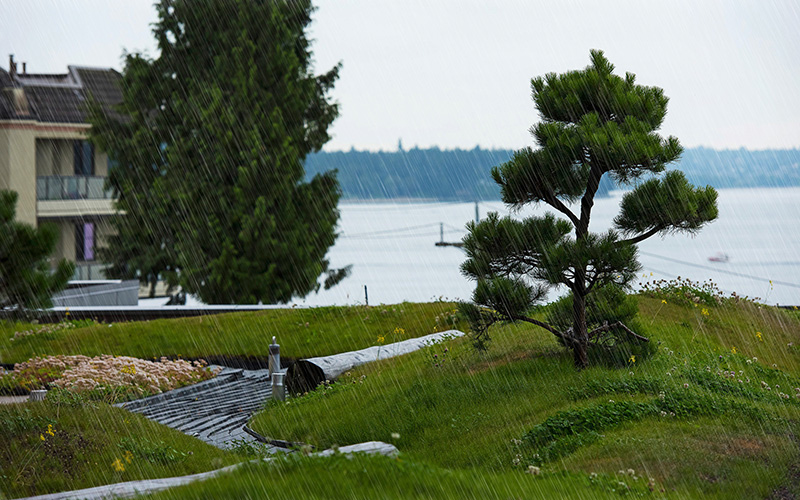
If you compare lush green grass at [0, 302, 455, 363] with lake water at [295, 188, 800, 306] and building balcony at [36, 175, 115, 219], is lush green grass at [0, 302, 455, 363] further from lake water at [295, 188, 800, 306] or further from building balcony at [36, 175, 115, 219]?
lake water at [295, 188, 800, 306]

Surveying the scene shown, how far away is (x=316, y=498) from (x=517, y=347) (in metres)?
5.95

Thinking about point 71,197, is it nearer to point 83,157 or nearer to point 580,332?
point 83,157

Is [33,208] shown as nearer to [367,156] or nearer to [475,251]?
[475,251]

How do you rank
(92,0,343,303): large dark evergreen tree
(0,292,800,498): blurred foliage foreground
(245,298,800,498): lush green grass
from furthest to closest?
(92,0,343,303): large dark evergreen tree, (245,298,800,498): lush green grass, (0,292,800,498): blurred foliage foreground

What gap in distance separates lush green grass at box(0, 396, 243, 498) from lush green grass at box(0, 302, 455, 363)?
516 cm

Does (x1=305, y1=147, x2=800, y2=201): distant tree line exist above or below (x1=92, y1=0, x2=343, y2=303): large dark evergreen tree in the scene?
above

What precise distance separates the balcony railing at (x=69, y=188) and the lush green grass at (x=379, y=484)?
24.2 m

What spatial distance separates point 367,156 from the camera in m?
74.4

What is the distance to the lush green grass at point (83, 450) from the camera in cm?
625

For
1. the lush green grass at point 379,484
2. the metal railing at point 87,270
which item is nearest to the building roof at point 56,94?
the metal railing at point 87,270

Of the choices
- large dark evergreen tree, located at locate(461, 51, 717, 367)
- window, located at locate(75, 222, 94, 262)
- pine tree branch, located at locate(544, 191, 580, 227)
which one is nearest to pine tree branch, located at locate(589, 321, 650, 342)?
large dark evergreen tree, located at locate(461, 51, 717, 367)

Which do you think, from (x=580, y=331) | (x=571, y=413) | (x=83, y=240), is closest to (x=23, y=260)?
(x=571, y=413)

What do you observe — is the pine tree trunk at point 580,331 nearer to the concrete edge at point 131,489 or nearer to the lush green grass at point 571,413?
the lush green grass at point 571,413

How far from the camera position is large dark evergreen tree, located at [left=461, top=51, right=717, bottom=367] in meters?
8.20
